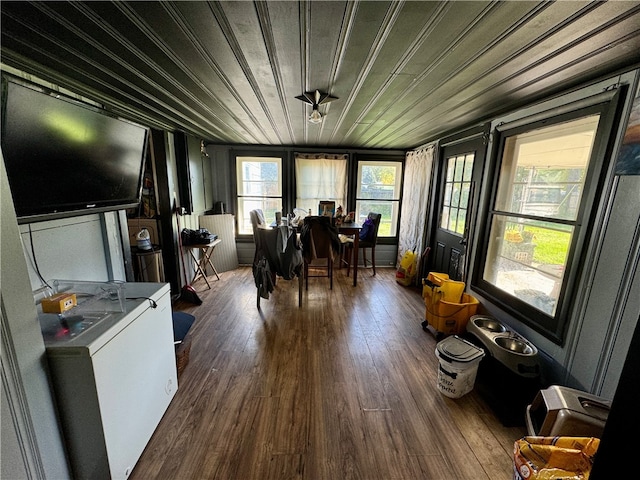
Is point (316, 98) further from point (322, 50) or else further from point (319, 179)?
point (319, 179)

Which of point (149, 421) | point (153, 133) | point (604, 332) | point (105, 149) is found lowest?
point (149, 421)

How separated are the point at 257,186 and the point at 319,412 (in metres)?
3.80

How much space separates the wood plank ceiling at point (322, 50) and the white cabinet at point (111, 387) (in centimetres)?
132

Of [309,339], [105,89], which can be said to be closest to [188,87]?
[105,89]

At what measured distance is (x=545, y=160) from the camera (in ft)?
6.74

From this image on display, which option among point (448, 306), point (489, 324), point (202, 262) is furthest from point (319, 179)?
point (489, 324)

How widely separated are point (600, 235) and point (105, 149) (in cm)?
308

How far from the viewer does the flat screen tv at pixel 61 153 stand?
3.44 ft

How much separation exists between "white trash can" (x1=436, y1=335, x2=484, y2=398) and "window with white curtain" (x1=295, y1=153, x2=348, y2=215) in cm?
321

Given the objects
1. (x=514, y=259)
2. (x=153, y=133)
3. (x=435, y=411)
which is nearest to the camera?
(x=435, y=411)

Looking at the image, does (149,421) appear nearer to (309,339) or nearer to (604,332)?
(309,339)

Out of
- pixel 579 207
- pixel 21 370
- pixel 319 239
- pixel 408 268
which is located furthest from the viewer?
pixel 408 268

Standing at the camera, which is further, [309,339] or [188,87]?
[309,339]

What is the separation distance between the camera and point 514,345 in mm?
1830
